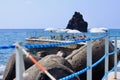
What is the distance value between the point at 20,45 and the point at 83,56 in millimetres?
6407

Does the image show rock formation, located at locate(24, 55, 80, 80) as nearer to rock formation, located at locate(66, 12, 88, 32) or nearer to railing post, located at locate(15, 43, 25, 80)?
railing post, located at locate(15, 43, 25, 80)

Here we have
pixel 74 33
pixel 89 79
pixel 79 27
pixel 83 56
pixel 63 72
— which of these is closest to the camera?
pixel 89 79

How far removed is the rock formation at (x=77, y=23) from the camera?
74.6m

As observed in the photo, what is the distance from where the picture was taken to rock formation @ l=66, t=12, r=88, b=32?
245 feet

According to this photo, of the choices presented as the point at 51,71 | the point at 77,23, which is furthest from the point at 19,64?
the point at 77,23

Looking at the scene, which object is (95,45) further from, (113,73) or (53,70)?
(53,70)

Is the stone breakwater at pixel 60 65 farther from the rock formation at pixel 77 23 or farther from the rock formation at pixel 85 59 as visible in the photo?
the rock formation at pixel 77 23

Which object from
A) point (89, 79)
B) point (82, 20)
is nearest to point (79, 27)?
point (82, 20)

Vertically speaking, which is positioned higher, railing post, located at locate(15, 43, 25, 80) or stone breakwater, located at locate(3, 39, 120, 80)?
railing post, located at locate(15, 43, 25, 80)

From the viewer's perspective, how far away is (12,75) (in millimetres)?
8672

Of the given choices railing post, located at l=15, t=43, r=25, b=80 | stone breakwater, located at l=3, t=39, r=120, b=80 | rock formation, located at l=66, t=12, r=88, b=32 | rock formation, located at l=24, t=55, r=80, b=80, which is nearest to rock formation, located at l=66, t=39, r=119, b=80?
stone breakwater, located at l=3, t=39, r=120, b=80

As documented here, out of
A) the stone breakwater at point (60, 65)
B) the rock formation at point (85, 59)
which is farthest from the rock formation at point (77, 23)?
the stone breakwater at point (60, 65)

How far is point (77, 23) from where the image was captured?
74625 millimetres

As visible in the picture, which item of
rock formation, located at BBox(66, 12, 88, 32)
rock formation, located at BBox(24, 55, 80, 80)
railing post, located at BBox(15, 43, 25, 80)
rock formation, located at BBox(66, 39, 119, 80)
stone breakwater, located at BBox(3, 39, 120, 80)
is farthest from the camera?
rock formation, located at BBox(66, 12, 88, 32)
